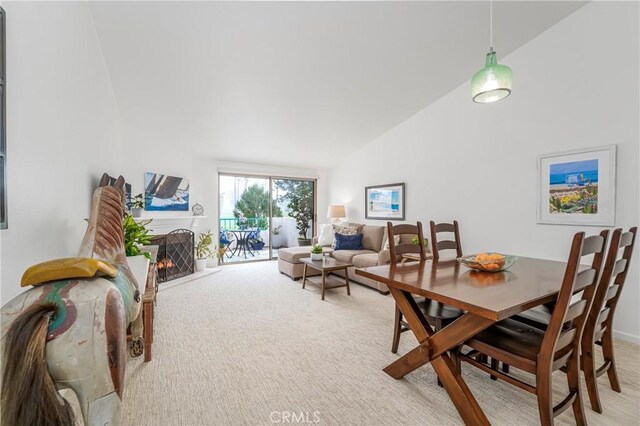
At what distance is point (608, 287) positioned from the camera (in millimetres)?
1525

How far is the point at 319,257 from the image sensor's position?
417 centimetres

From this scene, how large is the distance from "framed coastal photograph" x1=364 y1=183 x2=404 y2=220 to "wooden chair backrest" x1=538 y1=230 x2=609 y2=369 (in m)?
3.43

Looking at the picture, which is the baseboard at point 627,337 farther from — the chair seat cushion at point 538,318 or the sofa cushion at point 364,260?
the sofa cushion at point 364,260

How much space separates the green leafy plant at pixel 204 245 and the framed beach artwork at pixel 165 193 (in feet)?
1.99

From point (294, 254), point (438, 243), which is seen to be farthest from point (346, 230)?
point (438, 243)

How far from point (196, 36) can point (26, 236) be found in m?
2.18

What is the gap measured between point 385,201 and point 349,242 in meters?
1.02

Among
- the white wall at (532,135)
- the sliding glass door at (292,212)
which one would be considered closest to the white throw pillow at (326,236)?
the sliding glass door at (292,212)

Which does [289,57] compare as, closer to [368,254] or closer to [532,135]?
[532,135]

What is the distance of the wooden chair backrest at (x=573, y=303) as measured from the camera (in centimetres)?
119

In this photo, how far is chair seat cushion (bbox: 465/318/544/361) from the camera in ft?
4.66

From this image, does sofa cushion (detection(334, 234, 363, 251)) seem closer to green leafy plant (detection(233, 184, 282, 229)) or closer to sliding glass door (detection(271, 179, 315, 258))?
sliding glass door (detection(271, 179, 315, 258))

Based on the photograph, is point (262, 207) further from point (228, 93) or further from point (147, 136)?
point (228, 93)
